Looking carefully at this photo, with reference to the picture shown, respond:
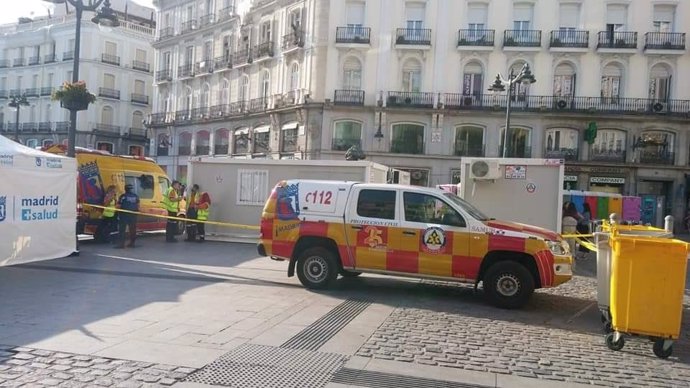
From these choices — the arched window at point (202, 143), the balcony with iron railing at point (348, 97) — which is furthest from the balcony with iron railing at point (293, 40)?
the arched window at point (202, 143)

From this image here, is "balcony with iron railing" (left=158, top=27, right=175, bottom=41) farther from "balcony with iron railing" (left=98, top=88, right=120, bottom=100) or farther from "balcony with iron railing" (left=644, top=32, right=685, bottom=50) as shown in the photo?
"balcony with iron railing" (left=644, top=32, right=685, bottom=50)

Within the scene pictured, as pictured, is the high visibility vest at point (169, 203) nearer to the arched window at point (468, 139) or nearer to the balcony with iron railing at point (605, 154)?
the arched window at point (468, 139)

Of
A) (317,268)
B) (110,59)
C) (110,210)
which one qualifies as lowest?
(317,268)

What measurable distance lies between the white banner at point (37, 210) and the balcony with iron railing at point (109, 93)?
5053cm

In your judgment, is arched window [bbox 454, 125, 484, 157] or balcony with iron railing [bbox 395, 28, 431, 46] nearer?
arched window [bbox 454, 125, 484, 157]

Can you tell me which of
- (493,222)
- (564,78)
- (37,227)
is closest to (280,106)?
(564,78)

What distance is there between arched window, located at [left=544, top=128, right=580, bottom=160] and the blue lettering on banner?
99.2 feet

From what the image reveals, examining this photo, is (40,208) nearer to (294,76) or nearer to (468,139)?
(468,139)

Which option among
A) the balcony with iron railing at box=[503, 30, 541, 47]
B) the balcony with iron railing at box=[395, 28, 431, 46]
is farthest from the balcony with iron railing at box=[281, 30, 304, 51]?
the balcony with iron railing at box=[503, 30, 541, 47]

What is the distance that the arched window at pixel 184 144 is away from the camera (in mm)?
48188

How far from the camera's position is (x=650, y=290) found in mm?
6496

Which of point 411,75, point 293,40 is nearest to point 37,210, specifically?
point 411,75

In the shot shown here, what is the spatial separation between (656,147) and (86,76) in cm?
5036

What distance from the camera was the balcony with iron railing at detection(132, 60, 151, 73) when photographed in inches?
2378
